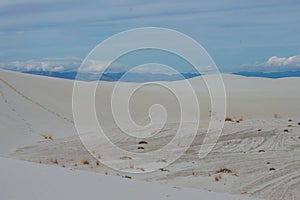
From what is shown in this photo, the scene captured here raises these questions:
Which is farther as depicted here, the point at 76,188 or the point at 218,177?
the point at 218,177

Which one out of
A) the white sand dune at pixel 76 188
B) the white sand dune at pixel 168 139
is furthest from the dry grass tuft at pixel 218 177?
the white sand dune at pixel 76 188

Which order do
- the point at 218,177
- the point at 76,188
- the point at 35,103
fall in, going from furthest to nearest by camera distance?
1. the point at 35,103
2. the point at 218,177
3. the point at 76,188

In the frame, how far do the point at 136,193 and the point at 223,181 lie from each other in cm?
410

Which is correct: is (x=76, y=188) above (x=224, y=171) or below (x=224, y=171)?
below

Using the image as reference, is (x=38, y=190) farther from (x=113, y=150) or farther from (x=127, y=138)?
(x=127, y=138)

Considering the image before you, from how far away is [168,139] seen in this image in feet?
62.1

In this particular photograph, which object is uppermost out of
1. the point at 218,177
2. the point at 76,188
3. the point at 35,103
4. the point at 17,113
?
the point at 35,103

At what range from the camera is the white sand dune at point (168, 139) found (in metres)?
11.1

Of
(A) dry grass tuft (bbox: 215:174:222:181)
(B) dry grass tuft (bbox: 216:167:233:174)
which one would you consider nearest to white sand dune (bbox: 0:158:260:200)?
(A) dry grass tuft (bbox: 215:174:222:181)

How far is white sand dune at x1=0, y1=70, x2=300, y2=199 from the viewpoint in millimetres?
11109

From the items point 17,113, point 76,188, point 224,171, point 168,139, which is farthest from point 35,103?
point 76,188

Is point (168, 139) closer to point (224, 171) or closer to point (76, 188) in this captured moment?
point (224, 171)

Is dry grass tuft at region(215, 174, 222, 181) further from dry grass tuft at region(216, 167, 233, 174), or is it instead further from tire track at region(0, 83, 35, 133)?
tire track at region(0, 83, 35, 133)

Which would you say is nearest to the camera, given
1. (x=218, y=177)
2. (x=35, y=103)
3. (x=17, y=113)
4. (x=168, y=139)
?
(x=218, y=177)
